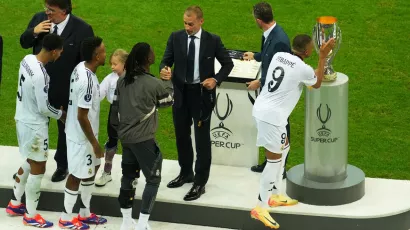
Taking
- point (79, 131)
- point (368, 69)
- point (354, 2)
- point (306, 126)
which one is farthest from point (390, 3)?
point (79, 131)

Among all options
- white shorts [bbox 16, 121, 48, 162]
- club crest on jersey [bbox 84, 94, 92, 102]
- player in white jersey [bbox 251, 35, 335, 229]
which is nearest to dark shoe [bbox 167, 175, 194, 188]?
player in white jersey [bbox 251, 35, 335, 229]

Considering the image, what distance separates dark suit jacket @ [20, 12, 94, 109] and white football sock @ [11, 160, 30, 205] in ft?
2.55

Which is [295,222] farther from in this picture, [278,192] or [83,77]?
[83,77]

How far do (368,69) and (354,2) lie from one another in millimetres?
2402

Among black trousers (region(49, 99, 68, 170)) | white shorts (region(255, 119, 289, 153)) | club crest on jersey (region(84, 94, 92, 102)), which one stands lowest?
black trousers (region(49, 99, 68, 170))

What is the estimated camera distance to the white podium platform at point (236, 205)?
923 centimetres

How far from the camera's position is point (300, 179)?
959 cm

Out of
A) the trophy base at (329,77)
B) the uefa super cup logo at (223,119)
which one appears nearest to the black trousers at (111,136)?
the uefa super cup logo at (223,119)

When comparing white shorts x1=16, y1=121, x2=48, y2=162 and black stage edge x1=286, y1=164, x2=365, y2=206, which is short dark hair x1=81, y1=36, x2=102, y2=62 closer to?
white shorts x1=16, y1=121, x2=48, y2=162

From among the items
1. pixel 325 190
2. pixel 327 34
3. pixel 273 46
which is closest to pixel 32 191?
pixel 273 46

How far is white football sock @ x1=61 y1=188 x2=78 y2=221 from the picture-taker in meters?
9.17

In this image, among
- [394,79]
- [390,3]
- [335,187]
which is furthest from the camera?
[390,3]

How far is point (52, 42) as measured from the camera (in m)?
8.86

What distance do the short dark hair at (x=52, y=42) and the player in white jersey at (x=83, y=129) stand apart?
227 millimetres
